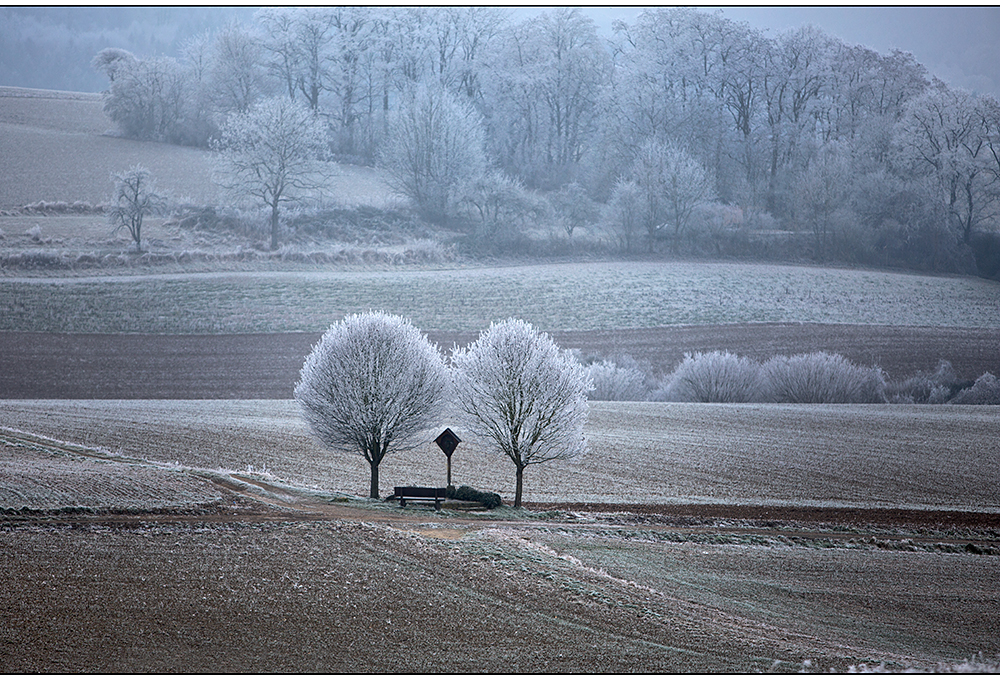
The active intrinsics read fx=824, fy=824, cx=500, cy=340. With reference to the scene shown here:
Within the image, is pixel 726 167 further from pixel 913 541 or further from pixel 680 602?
pixel 680 602

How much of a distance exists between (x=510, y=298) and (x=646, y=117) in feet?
77.0

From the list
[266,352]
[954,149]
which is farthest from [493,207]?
[954,149]

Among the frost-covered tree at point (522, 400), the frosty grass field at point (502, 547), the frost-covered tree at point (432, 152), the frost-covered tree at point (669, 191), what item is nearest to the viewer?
the frosty grass field at point (502, 547)

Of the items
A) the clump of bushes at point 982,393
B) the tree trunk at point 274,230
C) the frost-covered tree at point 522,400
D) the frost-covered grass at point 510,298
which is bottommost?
the clump of bushes at point 982,393

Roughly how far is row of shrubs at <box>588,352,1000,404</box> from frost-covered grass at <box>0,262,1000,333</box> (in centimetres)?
660

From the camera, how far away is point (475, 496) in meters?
22.8

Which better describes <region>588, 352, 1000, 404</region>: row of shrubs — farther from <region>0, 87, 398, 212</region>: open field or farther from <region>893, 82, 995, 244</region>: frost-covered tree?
<region>0, 87, 398, 212</region>: open field

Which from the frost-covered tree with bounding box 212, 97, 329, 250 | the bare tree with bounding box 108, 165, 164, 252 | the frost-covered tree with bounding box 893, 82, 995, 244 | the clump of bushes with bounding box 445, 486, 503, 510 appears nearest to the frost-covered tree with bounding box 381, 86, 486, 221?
the frost-covered tree with bounding box 212, 97, 329, 250

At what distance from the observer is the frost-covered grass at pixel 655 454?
25.8 meters

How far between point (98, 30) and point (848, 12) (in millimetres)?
55979

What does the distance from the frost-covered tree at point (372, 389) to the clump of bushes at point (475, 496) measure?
7.07 feet

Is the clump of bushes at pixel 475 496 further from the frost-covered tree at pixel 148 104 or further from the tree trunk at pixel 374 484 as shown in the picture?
the frost-covered tree at pixel 148 104

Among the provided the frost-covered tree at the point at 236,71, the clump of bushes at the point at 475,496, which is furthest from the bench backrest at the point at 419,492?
the frost-covered tree at the point at 236,71

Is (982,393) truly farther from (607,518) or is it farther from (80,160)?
(80,160)
